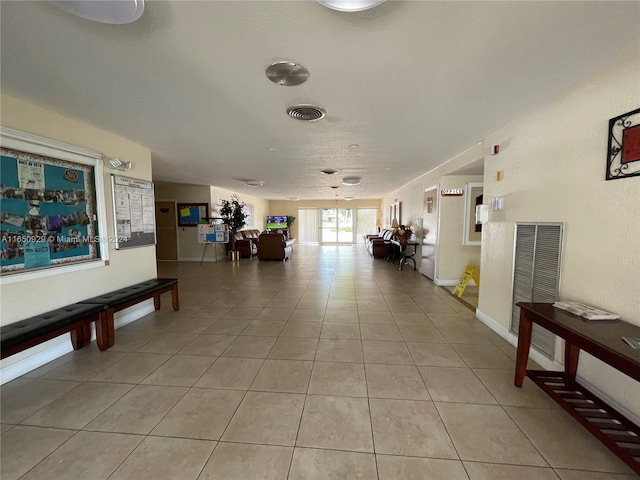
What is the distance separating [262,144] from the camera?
3408mm

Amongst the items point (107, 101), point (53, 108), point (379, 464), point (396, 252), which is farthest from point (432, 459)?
point (396, 252)

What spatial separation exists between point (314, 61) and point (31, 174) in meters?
2.70

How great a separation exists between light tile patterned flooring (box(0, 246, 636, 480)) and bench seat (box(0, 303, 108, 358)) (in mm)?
179

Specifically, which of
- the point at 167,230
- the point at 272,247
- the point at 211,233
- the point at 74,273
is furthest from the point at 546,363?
the point at 167,230

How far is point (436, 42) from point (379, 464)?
2410 mm

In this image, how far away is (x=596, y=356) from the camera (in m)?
1.34

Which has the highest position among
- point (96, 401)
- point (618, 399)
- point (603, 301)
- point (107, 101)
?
point (107, 101)

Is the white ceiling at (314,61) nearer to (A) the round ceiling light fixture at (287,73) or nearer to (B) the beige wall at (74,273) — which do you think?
(A) the round ceiling light fixture at (287,73)

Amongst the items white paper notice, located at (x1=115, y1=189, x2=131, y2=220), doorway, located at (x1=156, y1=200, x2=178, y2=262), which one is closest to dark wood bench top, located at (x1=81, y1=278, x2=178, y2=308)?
white paper notice, located at (x1=115, y1=189, x2=131, y2=220)

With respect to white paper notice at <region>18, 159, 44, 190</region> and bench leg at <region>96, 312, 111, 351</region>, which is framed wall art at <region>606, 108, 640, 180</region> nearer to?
bench leg at <region>96, 312, 111, 351</region>

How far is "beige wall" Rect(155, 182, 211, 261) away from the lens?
764 centimetres

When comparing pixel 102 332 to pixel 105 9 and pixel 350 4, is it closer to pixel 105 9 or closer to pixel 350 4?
pixel 105 9

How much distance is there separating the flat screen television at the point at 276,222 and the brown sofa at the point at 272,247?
463 centimetres

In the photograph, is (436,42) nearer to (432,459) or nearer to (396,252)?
(432,459)
